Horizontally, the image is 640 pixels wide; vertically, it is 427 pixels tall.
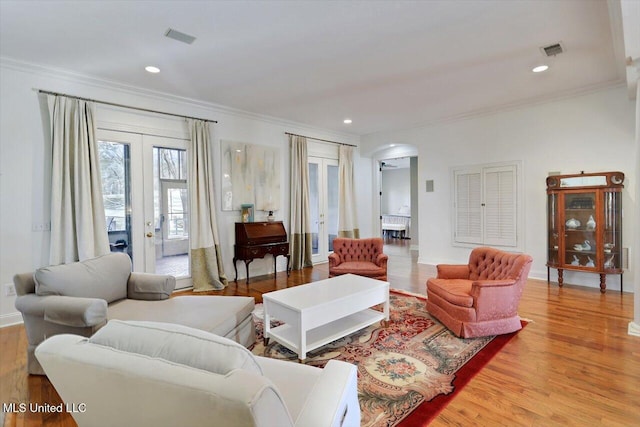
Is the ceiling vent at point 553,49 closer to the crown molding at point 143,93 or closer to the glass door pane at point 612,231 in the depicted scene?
the glass door pane at point 612,231

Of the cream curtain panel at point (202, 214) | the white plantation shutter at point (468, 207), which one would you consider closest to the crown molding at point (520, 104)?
the white plantation shutter at point (468, 207)

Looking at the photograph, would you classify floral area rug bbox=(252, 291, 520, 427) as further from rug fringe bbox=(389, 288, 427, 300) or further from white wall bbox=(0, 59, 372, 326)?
white wall bbox=(0, 59, 372, 326)

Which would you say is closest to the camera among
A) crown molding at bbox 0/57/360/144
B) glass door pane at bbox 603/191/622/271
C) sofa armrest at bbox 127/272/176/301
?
sofa armrest at bbox 127/272/176/301

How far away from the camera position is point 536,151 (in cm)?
531

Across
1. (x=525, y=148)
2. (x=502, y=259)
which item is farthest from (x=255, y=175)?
(x=525, y=148)

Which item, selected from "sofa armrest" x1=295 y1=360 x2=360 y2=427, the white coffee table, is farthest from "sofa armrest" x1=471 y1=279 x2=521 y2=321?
"sofa armrest" x1=295 y1=360 x2=360 y2=427

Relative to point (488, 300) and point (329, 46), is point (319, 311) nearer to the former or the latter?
point (488, 300)

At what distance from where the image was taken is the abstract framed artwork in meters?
5.47

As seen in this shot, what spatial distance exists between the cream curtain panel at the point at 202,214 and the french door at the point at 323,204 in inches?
92.8

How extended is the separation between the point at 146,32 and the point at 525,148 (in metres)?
5.71

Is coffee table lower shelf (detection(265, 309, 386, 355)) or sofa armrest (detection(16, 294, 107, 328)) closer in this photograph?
sofa armrest (detection(16, 294, 107, 328))

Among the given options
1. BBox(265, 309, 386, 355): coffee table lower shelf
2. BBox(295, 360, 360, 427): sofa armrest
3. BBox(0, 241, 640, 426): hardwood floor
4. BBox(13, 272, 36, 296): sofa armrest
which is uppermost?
BBox(13, 272, 36, 296): sofa armrest

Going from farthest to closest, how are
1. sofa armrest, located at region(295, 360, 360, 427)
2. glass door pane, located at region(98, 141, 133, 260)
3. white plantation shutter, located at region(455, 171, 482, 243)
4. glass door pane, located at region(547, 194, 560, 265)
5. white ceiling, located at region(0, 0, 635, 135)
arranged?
white plantation shutter, located at region(455, 171, 482, 243), glass door pane, located at region(547, 194, 560, 265), glass door pane, located at region(98, 141, 133, 260), white ceiling, located at region(0, 0, 635, 135), sofa armrest, located at region(295, 360, 360, 427)

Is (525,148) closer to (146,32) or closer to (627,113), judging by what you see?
(627,113)
